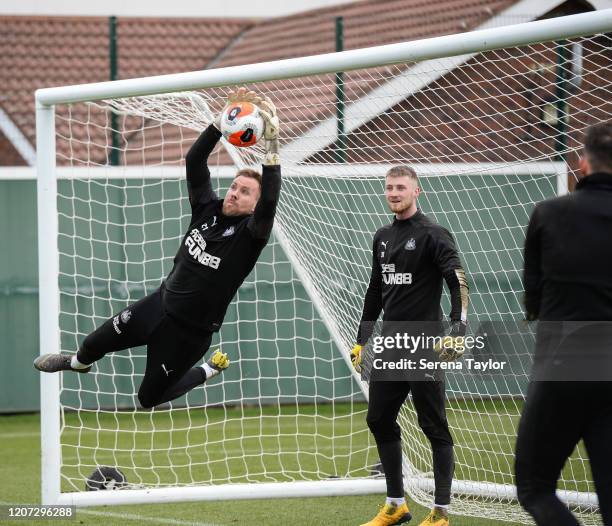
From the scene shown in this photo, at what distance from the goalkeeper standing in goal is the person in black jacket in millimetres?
2019

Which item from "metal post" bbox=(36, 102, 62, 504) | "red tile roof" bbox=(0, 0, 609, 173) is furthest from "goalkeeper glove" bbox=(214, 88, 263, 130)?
"red tile roof" bbox=(0, 0, 609, 173)

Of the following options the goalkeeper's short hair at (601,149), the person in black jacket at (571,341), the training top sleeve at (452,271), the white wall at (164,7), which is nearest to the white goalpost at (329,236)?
the training top sleeve at (452,271)

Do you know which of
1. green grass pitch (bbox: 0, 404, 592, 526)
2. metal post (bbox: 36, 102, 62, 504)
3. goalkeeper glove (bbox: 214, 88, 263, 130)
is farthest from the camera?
metal post (bbox: 36, 102, 62, 504)

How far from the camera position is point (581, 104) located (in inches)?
309

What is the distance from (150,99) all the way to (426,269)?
2.51 metres

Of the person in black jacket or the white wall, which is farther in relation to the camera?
the white wall

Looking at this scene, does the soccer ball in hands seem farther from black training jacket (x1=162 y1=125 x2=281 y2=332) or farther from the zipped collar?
the zipped collar

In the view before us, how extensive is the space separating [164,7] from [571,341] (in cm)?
1567

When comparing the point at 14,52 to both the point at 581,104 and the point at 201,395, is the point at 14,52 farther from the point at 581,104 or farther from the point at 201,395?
the point at 581,104

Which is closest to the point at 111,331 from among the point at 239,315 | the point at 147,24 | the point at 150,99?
the point at 150,99

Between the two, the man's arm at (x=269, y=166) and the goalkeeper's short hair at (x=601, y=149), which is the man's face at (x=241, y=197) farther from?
the goalkeeper's short hair at (x=601, y=149)

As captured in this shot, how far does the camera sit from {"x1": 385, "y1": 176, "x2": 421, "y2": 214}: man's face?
6352 millimetres

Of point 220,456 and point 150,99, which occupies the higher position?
point 150,99

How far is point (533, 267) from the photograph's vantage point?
4.22 m
